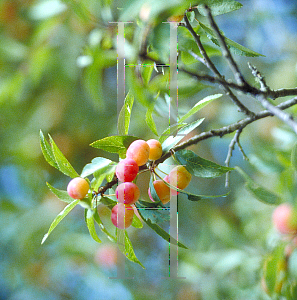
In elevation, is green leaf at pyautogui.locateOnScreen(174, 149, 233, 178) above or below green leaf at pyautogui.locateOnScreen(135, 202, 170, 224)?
above

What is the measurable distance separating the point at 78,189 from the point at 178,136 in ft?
0.35

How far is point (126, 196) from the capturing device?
324mm

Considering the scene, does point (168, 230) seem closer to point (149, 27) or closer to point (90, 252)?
point (149, 27)

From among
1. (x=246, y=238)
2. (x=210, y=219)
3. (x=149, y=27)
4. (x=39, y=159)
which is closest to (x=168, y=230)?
(x=149, y=27)

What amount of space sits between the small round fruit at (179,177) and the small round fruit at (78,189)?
9 centimetres

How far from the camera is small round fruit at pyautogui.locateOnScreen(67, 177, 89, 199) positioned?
320 millimetres

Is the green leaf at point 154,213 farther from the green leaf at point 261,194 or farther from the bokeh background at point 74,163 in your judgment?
the bokeh background at point 74,163

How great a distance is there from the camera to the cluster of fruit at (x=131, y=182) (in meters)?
0.32

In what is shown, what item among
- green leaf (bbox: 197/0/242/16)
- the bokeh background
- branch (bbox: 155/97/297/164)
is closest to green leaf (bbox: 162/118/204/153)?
branch (bbox: 155/97/297/164)

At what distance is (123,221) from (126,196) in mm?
32

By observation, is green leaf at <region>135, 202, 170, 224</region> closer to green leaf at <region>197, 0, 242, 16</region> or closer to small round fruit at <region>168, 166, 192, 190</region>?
small round fruit at <region>168, 166, 192, 190</region>

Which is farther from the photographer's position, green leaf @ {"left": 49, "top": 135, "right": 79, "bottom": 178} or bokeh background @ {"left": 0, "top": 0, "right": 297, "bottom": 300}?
bokeh background @ {"left": 0, "top": 0, "right": 297, "bottom": 300}

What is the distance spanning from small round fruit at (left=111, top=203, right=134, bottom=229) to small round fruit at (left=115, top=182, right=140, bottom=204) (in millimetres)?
15

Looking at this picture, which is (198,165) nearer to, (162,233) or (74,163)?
(162,233)
